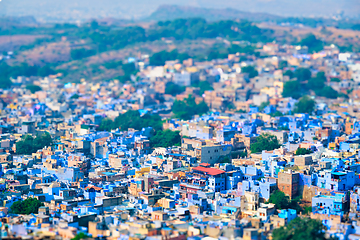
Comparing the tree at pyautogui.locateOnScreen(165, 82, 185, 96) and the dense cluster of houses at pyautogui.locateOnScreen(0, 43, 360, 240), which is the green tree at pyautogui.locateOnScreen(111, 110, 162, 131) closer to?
the dense cluster of houses at pyautogui.locateOnScreen(0, 43, 360, 240)

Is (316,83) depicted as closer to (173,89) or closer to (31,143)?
(173,89)

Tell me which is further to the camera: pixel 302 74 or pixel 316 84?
pixel 302 74

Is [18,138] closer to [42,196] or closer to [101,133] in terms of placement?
[101,133]

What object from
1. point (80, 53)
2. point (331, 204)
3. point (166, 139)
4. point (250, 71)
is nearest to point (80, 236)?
point (331, 204)

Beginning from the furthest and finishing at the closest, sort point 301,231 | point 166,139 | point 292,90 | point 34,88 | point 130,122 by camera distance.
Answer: point 34,88
point 292,90
point 130,122
point 166,139
point 301,231

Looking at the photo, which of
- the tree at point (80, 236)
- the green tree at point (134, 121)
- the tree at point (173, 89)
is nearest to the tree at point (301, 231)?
the tree at point (80, 236)

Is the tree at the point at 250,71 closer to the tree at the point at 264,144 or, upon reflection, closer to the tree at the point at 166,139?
the tree at the point at 166,139

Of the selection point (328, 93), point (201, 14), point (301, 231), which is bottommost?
point (201, 14)
